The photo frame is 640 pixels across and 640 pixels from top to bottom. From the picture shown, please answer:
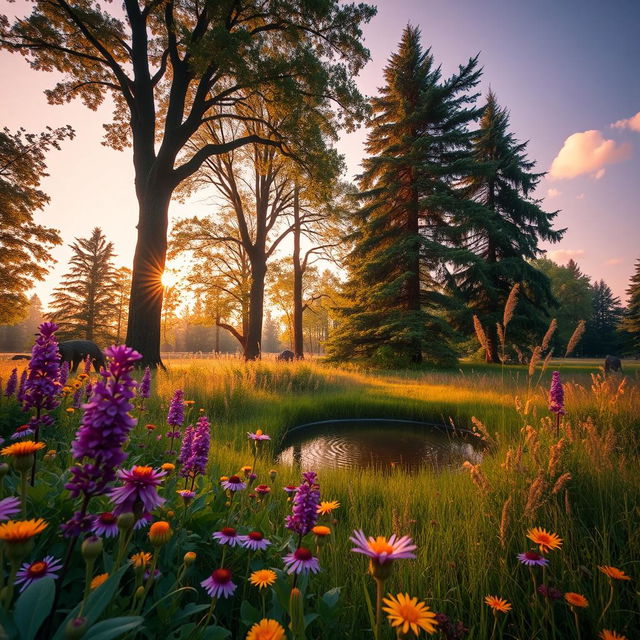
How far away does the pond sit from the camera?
4.09 m

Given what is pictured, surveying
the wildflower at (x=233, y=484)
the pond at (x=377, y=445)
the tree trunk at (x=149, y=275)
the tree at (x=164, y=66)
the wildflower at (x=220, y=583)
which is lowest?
the pond at (x=377, y=445)

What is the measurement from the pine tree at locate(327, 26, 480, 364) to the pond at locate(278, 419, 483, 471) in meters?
7.33

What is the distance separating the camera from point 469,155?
15.0m

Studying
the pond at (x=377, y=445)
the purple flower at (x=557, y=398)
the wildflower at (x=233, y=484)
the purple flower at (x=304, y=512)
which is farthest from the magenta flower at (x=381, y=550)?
the pond at (x=377, y=445)

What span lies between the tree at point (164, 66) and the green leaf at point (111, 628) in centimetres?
806

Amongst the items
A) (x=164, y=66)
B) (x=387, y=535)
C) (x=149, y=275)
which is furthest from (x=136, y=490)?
(x=164, y=66)

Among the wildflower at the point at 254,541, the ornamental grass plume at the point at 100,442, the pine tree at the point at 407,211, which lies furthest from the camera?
the pine tree at the point at 407,211

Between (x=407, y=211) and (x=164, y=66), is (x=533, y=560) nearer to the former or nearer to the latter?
(x=164, y=66)

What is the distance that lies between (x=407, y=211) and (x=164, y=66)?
1024 centimetres

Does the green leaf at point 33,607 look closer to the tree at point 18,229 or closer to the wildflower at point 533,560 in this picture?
the wildflower at point 533,560

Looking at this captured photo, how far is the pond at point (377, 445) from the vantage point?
4.09 m

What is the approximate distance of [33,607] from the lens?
757 millimetres

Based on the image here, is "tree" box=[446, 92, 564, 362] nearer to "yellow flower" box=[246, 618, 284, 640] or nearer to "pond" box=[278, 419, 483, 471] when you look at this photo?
"pond" box=[278, 419, 483, 471]

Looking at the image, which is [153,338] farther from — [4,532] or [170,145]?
[4,532]
